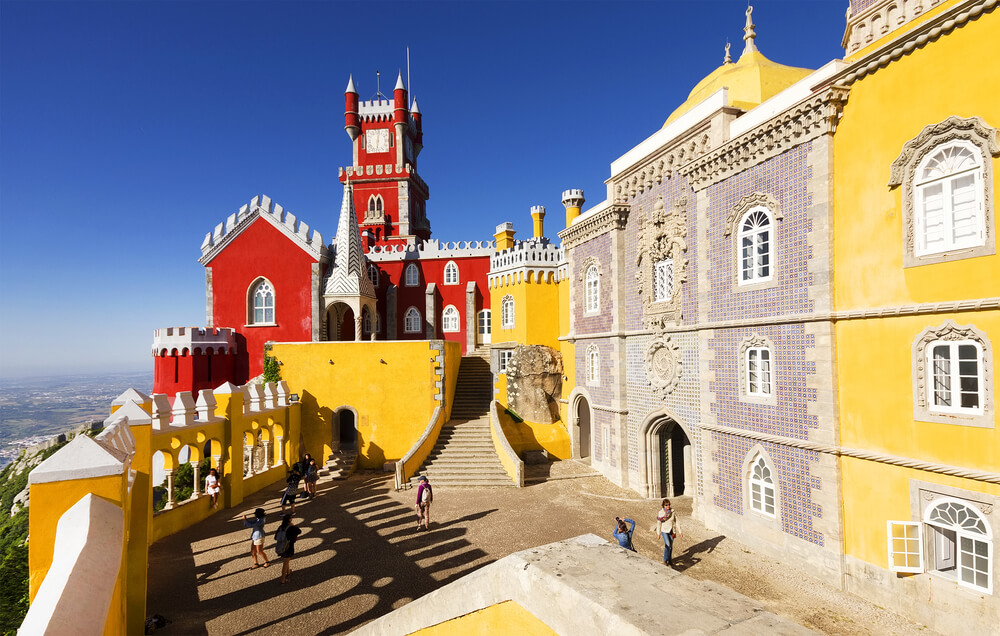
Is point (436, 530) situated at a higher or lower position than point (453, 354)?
lower

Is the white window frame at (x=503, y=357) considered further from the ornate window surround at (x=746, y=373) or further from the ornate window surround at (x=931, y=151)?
the ornate window surround at (x=931, y=151)

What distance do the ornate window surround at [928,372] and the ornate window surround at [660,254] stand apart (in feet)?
20.5

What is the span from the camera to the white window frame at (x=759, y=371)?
11.4 metres

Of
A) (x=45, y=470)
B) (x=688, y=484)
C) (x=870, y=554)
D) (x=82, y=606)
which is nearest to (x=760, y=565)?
(x=870, y=554)

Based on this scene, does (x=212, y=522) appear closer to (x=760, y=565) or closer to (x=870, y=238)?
(x=760, y=565)

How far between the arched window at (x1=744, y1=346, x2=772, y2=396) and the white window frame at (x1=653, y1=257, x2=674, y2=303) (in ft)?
11.1

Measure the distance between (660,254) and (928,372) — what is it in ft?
25.5

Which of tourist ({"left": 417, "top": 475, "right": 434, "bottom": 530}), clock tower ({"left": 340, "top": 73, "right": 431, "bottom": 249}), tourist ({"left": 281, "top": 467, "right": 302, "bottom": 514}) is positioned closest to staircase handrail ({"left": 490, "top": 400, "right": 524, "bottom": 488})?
tourist ({"left": 417, "top": 475, "right": 434, "bottom": 530})

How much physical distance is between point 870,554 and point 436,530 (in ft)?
29.7

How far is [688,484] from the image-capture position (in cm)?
1697

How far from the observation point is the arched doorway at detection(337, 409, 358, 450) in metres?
21.1

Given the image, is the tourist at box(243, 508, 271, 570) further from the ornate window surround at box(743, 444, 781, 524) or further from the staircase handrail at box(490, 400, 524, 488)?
the ornate window surround at box(743, 444, 781, 524)

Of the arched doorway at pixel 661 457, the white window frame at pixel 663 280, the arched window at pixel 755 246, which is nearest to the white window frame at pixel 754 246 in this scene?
the arched window at pixel 755 246

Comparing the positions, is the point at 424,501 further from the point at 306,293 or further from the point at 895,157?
the point at 306,293
